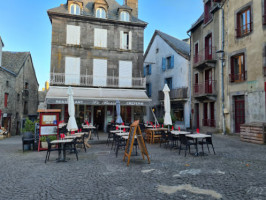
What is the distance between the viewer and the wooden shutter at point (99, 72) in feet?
55.5

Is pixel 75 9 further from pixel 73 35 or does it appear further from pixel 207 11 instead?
pixel 207 11

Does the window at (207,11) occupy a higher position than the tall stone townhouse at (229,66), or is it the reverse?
the window at (207,11)

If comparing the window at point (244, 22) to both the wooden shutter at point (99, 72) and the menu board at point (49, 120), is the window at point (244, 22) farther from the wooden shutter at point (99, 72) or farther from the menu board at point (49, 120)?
the menu board at point (49, 120)

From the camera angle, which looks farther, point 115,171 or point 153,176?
point 115,171

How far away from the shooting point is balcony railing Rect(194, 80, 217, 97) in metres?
16.4

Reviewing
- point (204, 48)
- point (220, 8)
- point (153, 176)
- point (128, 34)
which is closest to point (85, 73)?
point (128, 34)

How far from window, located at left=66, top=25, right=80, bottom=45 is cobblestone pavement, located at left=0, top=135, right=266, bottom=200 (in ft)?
37.9

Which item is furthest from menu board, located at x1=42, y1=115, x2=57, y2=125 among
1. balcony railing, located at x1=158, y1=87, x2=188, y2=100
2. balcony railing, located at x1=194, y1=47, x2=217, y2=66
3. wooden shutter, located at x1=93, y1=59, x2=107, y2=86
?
balcony railing, located at x1=158, y1=87, x2=188, y2=100

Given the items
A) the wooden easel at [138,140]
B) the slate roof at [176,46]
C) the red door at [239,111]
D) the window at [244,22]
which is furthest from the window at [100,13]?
the wooden easel at [138,140]

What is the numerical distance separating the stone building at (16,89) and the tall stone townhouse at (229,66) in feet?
50.5

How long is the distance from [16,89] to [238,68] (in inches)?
825

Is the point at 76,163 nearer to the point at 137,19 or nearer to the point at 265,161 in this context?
the point at 265,161

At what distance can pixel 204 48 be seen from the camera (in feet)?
59.0

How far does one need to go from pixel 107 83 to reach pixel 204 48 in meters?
9.31
